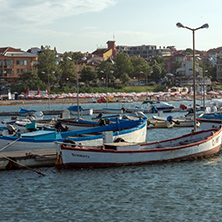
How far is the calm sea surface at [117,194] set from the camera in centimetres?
1745

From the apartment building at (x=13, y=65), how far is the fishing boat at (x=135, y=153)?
368 ft

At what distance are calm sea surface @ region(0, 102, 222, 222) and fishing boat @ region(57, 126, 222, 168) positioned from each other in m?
0.51

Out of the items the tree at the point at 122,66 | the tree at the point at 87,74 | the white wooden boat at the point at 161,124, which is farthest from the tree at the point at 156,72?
the white wooden boat at the point at 161,124

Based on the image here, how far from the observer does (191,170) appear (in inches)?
1000

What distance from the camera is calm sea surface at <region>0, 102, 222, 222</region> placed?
57.3ft

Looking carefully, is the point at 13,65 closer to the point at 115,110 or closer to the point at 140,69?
the point at 140,69

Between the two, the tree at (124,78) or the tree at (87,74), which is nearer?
the tree at (87,74)

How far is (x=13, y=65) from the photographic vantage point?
135500mm

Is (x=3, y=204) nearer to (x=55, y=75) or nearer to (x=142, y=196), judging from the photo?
(x=142, y=196)

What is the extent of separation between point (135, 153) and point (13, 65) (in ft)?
381

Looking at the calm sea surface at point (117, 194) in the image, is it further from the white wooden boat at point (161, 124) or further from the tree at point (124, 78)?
the tree at point (124, 78)

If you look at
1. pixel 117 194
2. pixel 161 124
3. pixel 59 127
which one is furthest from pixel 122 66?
pixel 117 194

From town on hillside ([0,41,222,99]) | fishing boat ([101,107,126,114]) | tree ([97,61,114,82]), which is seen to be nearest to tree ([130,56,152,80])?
town on hillside ([0,41,222,99])

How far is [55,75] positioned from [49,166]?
111452 millimetres
